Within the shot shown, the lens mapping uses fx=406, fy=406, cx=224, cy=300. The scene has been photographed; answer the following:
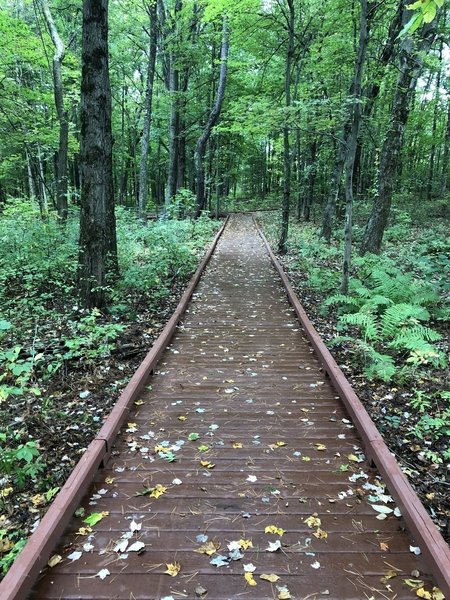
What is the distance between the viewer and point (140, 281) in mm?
8906

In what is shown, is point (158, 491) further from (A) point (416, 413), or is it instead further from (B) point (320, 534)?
(A) point (416, 413)

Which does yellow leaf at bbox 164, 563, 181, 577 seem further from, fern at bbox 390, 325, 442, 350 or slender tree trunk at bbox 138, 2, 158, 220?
slender tree trunk at bbox 138, 2, 158, 220

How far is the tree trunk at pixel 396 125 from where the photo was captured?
375 inches

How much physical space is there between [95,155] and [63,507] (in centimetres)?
622

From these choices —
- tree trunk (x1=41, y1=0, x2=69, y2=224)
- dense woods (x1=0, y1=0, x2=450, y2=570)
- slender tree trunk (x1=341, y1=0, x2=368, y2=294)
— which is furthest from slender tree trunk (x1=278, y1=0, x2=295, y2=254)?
tree trunk (x1=41, y1=0, x2=69, y2=224)

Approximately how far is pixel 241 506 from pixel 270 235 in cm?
1881

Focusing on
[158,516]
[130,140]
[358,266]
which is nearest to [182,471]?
A: [158,516]

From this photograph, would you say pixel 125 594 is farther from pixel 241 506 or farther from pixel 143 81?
pixel 143 81

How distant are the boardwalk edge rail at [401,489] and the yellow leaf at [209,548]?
1.39 m

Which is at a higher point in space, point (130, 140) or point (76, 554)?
point (130, 140)

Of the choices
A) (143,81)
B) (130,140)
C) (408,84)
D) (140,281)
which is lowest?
(140,281)

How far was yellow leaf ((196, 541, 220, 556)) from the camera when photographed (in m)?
2.78

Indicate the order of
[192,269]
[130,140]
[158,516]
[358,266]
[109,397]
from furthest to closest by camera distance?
[130,140] < [192,269] < [358,266] < [109,397] < [158,516]

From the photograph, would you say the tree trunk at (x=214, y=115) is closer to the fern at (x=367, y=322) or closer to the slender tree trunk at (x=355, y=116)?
the slender tree trunk at (x=355, y=116)
